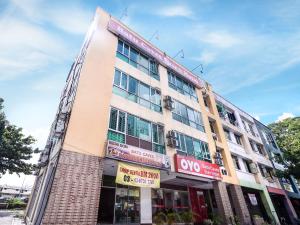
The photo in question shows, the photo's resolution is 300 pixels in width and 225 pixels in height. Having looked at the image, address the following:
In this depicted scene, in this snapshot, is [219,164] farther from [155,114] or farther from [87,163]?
[87,163]

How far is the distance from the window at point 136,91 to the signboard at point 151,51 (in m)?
3.41

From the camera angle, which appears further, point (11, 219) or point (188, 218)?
point (11, 219)

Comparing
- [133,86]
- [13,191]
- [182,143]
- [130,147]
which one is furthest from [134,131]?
[13,191]

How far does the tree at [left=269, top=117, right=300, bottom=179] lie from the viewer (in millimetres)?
19969

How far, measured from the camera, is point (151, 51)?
52.3ft

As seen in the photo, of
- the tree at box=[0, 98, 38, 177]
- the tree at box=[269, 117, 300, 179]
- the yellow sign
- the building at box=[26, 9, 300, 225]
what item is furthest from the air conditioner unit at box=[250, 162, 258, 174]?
the tree at box=[0, 98, 38, 177]

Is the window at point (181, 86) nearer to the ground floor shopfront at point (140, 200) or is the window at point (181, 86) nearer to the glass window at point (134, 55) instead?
the glass window at point (134, 55)

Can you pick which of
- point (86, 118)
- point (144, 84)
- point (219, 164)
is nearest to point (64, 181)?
point (86, 118)

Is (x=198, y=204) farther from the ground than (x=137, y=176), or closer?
closer

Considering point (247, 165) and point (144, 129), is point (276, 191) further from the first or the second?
point (144, 129)

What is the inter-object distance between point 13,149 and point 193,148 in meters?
23.3

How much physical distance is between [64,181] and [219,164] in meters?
12.1

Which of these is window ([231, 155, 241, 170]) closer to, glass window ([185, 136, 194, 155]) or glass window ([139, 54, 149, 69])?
glass window ([185, 136, 194, 155])

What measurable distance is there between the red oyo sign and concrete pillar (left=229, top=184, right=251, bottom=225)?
9.03ft
